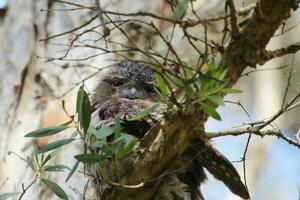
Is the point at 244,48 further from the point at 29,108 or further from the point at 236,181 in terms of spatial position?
the point at 29,108

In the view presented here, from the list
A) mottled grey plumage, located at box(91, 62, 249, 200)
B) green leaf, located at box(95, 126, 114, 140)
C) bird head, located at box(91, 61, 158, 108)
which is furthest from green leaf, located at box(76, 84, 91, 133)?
bird head, located at box(91, 61, 158, 108)

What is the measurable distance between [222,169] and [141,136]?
0.34 metres

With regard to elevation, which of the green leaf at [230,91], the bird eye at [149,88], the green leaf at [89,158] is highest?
the bird eye at [149,88]

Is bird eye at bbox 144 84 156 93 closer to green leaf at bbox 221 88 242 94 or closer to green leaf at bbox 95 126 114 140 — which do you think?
green leaf at bbox 95 126 114 140

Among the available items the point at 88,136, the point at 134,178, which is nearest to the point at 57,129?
the point at 88,136

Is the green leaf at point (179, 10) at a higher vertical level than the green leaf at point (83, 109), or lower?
higher

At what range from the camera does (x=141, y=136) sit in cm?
262

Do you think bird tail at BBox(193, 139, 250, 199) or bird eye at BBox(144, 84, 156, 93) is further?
bird eye at BBox(144, 84, 156, 93)

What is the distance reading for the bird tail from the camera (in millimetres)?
2426

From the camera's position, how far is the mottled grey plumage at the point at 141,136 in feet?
7.89

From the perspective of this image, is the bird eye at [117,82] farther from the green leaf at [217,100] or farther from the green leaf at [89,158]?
the green leaf at [217,100]

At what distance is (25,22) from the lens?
12.0ft

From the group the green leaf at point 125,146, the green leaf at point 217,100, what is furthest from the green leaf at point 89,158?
the green leaf at point 217,100

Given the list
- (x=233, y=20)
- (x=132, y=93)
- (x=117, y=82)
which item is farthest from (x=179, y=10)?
(x=117, y=82)
